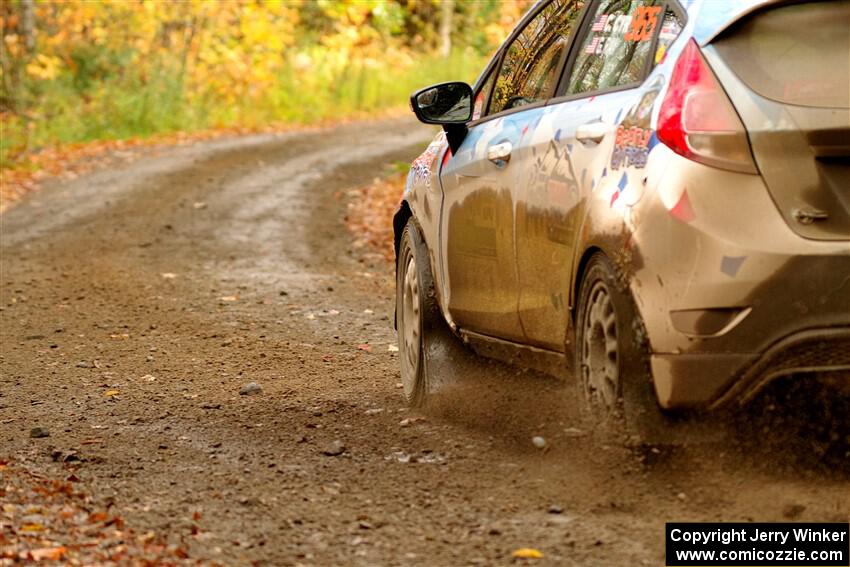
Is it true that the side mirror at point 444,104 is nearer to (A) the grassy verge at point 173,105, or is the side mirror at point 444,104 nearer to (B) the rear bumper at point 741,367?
(B) the rear bumper at point 741,367

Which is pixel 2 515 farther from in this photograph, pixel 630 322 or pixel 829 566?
pixel 829 566

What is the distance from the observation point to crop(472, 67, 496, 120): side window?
6332 millimetres

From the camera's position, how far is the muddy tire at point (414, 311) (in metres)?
6.55

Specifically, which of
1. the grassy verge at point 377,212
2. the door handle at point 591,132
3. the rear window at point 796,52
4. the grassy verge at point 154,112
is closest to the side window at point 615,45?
the door handle at point 591,132

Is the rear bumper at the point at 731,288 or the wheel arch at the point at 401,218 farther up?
the rear bumper at the point at 731,288

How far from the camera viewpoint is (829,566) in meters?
3.99

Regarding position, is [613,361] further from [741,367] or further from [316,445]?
[316,445]

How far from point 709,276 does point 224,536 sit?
1690 millimetres

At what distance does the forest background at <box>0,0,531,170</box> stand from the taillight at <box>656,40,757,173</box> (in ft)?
49.9

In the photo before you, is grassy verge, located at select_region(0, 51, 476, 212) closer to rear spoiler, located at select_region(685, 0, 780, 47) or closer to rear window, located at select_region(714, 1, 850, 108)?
rear spoiler, located at select_region(685, 0, 780, 47)

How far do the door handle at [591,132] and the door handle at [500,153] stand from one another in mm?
631

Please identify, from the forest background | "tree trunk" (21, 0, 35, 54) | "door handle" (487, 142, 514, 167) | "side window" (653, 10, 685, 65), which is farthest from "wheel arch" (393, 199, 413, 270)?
"tree trunk" (21, 0, 35, 54)

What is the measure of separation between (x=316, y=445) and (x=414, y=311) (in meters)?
1.12

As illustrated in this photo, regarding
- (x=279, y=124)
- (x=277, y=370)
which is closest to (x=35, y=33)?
(x=279, y=124)
